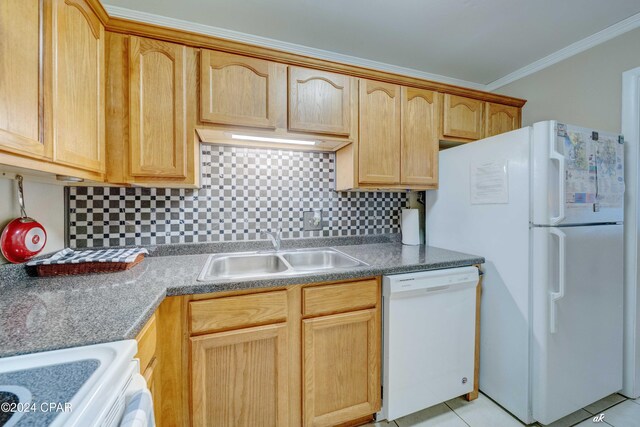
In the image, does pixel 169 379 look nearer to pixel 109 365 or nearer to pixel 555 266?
pixel 109 365

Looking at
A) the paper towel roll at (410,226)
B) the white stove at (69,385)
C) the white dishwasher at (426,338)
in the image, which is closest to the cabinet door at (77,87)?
the white stove at (69,385)

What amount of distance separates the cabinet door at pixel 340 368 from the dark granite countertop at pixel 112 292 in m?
0.25

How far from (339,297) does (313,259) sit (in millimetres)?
536

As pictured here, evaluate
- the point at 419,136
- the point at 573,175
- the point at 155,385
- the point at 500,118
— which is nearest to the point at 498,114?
the point at 500,118

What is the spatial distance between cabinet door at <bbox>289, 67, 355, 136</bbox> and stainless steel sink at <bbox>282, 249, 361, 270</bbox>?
0.79 meters

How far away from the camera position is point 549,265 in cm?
A: 135

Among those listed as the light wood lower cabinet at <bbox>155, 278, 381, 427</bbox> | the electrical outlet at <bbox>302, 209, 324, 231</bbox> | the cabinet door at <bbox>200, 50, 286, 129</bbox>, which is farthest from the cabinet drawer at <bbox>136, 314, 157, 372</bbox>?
the electrical outlet at <bbox>302, 209, 324, 231</bbox>

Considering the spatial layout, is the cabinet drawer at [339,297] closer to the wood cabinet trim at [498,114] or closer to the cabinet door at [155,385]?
the cabinet door at [155,385]

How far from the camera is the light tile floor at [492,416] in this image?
1.44 meters

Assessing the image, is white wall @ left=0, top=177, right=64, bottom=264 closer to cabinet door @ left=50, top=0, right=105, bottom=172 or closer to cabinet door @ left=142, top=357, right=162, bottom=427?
cabinet door @ left=50, top=0, right=105, bottom=172

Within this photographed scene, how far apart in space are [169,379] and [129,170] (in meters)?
0.98

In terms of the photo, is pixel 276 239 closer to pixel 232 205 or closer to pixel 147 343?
pixel 232 205

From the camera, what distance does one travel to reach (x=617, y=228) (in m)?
1.58

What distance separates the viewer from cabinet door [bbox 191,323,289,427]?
1116mm
